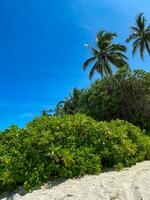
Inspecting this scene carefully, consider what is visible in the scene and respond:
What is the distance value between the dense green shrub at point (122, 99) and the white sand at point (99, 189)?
15315 mm

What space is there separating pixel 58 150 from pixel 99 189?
61.6 inches

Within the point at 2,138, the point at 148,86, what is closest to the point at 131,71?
the point at 148,86

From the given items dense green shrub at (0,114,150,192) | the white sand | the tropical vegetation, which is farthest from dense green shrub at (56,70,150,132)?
the white sand

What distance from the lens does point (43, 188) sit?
8.31 metres

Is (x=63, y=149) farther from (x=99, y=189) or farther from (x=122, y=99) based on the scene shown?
(x=122, y=99)

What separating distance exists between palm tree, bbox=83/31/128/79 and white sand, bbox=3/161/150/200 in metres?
38.6

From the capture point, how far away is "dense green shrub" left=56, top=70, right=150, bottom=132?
80.5 ft

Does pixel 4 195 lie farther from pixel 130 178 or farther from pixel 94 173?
pixel 130 178

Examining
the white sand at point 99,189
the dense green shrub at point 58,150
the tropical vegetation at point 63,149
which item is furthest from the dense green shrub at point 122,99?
the white sand at point 99,189

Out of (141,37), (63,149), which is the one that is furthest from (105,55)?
(63,149)

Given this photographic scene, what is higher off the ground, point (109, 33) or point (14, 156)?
point (109, 33)

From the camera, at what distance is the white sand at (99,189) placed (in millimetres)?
7445

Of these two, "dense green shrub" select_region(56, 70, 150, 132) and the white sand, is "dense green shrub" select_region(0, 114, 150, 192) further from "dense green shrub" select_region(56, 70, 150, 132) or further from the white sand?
"dense green shrub" select_region(56, 70, 150, 132)

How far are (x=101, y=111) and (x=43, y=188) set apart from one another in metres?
16.4
